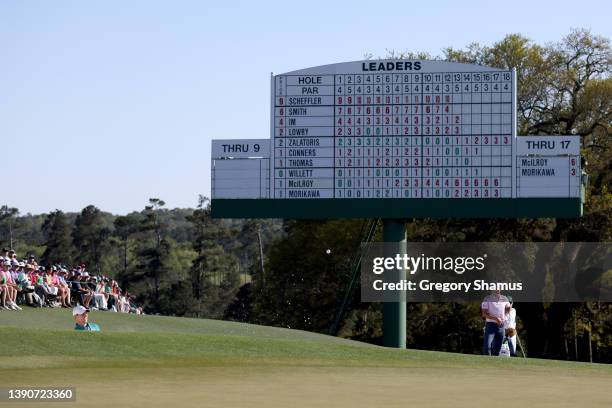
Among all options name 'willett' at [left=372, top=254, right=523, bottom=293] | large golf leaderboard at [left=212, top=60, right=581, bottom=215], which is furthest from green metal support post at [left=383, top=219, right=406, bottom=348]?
name 'willett' at [left=372, top=254, right=523, bottom=293]

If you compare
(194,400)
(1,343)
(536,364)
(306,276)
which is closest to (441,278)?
(306,276)

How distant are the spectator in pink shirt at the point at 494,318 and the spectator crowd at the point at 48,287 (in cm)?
1383

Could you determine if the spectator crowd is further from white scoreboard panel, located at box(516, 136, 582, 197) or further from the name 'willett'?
the name 'willett'

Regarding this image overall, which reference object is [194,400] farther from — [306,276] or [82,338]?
[306,276]

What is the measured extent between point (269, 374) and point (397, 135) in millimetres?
15685

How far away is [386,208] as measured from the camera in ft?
116

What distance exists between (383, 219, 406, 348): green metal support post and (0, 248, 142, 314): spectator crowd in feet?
32.2

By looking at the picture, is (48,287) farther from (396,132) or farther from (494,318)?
(494,318)

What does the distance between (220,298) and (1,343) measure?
91.6 meters

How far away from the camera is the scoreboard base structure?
3494cm

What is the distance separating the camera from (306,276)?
207 feet

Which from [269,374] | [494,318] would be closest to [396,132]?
[494,318]

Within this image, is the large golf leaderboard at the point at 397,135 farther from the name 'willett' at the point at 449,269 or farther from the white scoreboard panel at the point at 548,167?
the name 'willett' at the point at 449,269

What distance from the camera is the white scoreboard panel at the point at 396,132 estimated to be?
35.0 metres
